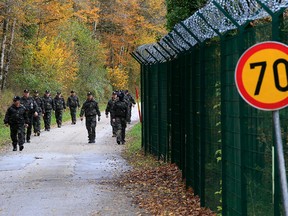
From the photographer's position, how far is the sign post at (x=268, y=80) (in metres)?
5.27

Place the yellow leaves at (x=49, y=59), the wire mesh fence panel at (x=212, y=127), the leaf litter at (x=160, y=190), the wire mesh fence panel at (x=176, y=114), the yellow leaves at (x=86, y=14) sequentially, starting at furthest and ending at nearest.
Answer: the yellow leaves at (x=86, y=14)
the yellow leaves at (x=49, y=59)
the wire mesh fence panel at (x=176, y=114)
the leaf litter at (x=160, y=190)
the wire mesh fence panel at (x=212, y=127)

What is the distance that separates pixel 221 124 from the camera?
8.30 m

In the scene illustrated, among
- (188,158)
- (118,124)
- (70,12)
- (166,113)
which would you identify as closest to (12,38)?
(70,12)

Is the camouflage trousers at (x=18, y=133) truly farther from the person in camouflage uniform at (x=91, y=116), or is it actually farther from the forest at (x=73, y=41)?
the forest at (x=73, y=41)

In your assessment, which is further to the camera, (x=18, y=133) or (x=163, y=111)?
(x=18, y=133)

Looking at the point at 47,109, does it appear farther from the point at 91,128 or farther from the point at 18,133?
the point at 18,133

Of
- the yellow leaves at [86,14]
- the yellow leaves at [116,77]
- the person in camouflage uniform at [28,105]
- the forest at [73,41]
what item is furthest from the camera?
the yellow leaves at [116,77]

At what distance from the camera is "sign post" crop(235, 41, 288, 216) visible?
5.27 m

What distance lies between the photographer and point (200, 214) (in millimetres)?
9445

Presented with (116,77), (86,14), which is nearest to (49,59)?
(86,14)

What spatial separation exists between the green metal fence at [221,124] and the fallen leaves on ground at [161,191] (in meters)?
0.22

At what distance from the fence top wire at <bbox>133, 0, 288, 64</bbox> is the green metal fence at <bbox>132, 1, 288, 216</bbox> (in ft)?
0.10

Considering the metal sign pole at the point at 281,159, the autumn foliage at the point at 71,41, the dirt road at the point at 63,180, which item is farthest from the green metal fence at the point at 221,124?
the autumn foliage at the point at 71,41

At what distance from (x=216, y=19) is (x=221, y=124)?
1571 mm
